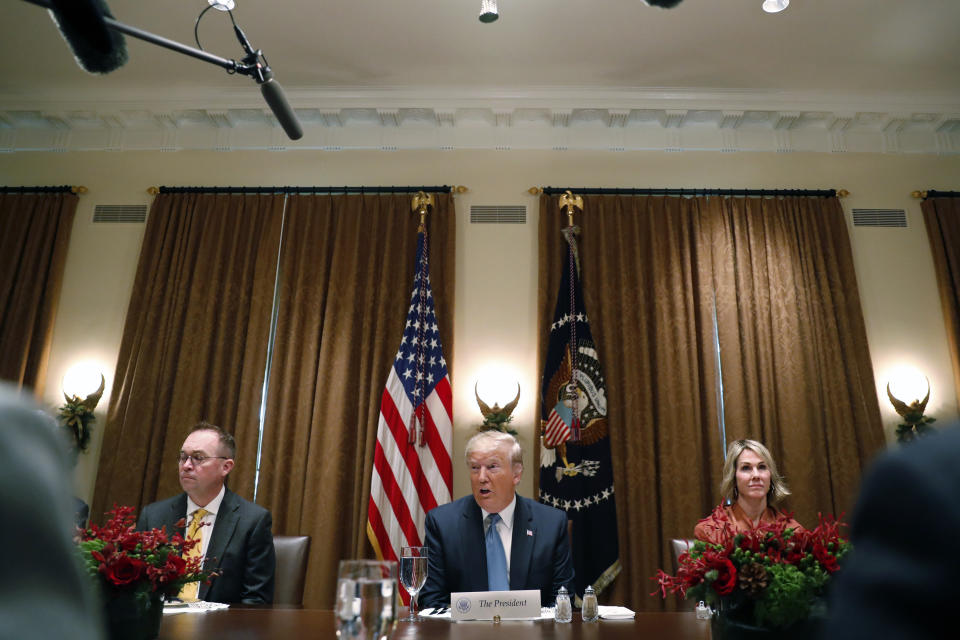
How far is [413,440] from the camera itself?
5023mm

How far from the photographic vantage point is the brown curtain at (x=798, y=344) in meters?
5.02

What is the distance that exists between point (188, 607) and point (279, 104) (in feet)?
6.49

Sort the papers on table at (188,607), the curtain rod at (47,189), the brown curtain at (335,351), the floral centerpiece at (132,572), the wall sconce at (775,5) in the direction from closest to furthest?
the floral centerpiece at (132,572) → the papers on table at (188,607) → the wall sconce at (775,5) → the brown curtain at (335,351) → the curtain rod at (47,189)

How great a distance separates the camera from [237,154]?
6070 mm

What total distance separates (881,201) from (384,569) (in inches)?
232

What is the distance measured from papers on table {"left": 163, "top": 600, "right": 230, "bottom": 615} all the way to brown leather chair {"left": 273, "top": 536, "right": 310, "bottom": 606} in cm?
85

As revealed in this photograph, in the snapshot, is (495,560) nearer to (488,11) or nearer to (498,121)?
(488,11)

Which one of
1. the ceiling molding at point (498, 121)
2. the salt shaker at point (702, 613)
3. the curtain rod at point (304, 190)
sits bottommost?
the salt shaker at point (702, 613)

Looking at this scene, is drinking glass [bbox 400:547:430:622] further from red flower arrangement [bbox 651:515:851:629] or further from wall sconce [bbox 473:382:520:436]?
wall sconce [bbox 473:382:520:436]

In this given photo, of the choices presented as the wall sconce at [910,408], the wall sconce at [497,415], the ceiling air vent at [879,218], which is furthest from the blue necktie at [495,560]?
the ceiling air vent at [879,218]

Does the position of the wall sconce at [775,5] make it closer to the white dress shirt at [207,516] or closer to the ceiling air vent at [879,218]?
the ceiling air vent at [879,218]

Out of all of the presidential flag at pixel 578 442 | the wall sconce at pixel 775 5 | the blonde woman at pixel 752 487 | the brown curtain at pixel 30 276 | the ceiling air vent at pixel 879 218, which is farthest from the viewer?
the ceiling air vent at pixel 879 218

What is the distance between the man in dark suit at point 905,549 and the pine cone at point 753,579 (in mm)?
1246

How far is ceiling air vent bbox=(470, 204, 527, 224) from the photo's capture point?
5.74 metres
